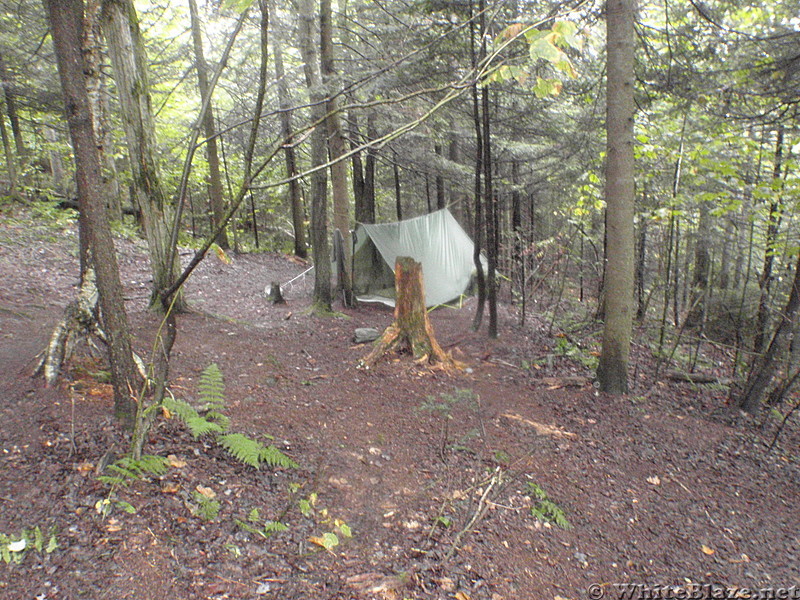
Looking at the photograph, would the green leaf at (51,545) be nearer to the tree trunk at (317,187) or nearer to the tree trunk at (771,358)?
the tree trunk at (317,187)

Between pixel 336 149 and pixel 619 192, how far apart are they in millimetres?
5077

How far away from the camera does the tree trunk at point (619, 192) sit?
485cm

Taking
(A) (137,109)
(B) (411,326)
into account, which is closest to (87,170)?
(A) (137,109)

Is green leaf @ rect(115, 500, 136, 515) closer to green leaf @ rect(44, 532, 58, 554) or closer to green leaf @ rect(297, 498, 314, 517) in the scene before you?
green leaf @ rect(44, 532, 58, 554)

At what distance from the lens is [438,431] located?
14.3ft

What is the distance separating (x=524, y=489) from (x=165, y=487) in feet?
8.02

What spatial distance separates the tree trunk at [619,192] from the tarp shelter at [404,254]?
4811mm

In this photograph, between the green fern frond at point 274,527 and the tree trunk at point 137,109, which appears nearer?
the green fern frond at point 274,527

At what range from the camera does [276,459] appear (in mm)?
3170

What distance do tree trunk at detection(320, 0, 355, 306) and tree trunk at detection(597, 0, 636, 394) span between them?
4.07m

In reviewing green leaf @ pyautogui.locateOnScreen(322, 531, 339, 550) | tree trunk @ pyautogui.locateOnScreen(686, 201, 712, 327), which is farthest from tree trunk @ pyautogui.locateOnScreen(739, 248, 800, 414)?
green leaf @ pyautogui.locateOnScreen(322, 531, 339, 550)

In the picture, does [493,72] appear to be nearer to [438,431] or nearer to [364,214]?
[438,431]

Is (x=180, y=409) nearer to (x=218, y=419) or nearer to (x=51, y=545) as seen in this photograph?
(x=218, y=419)

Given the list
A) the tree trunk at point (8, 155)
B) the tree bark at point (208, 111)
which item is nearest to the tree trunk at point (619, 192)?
the tree bark at point (208, 111)
